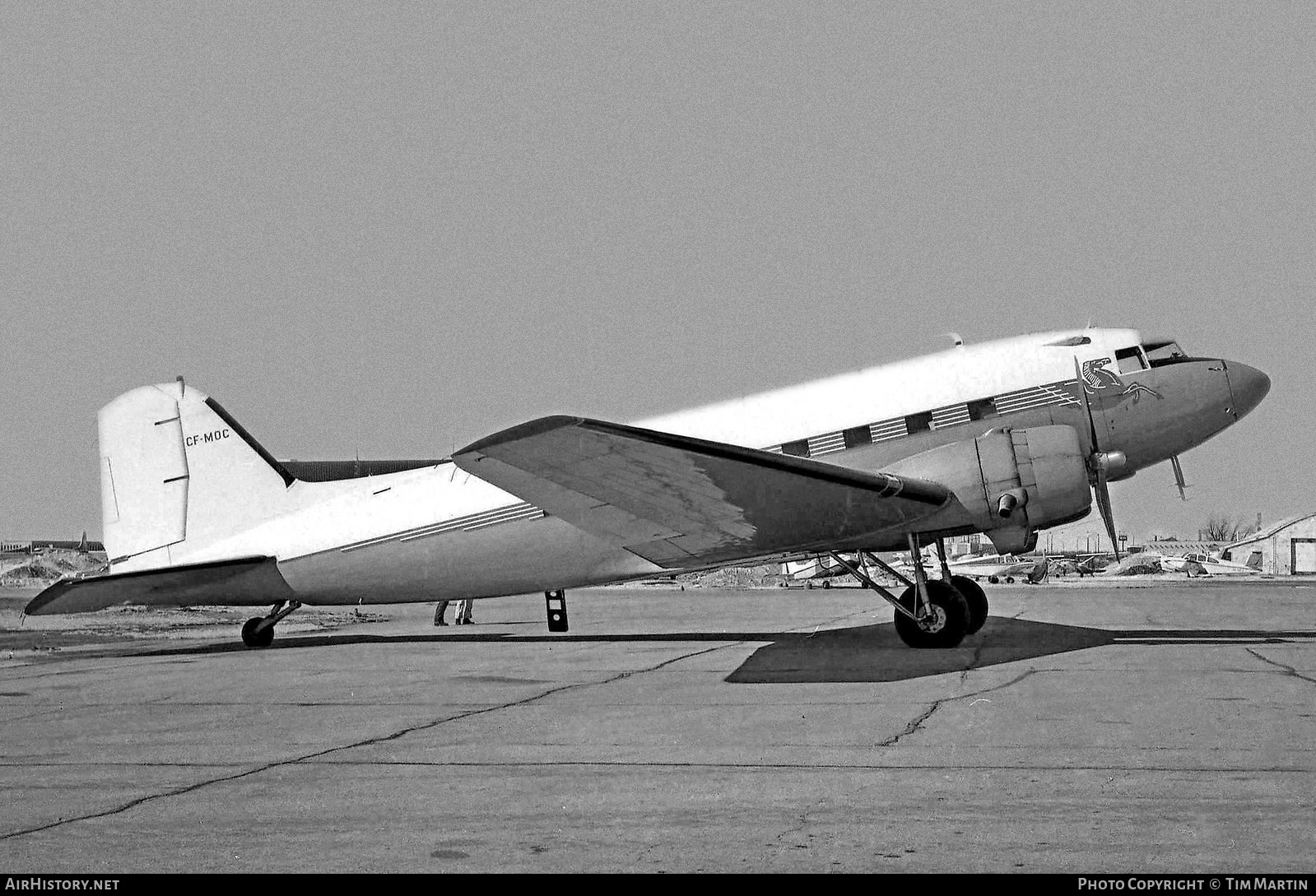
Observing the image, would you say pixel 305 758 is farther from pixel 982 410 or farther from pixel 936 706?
pixel 982 410

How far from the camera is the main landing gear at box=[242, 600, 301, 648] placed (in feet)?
67.0

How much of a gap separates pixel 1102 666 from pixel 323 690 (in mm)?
9072

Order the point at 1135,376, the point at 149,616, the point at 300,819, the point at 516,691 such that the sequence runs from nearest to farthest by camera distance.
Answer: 1. the point at 300,819
2. the point at 516,691
3. the point at 1135,376
4. the point at 149,616

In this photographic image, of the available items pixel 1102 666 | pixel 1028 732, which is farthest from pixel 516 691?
pixel 1102 666

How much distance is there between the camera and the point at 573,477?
1440 centimetres

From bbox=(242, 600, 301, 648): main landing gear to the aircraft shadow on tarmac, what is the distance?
0.69 ft

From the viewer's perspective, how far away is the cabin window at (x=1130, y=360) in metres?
17.8

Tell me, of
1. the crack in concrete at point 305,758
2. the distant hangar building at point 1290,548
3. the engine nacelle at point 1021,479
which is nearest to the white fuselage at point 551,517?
the engine nacelle at point 1021,479

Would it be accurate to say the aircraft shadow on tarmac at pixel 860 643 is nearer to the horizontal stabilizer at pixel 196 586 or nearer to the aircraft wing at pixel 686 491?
the horizontal stabilizer at pixel 196 586

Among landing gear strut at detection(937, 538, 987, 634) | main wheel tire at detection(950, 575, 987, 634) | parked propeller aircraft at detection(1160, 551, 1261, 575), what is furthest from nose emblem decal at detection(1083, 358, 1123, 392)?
parked propeller aircraft at detection(1160, 551, 1261, 575)

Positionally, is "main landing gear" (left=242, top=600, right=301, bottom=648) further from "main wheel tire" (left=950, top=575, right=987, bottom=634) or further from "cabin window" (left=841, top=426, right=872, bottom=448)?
"main wheel tire" (left=950, top=575, right=987, bottom=634)

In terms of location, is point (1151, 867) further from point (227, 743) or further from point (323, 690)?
point (323, 690)

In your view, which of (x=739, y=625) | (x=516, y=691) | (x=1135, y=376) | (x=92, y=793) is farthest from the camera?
(x=739, y=625)

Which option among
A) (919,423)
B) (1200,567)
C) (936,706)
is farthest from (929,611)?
(1200,567)
